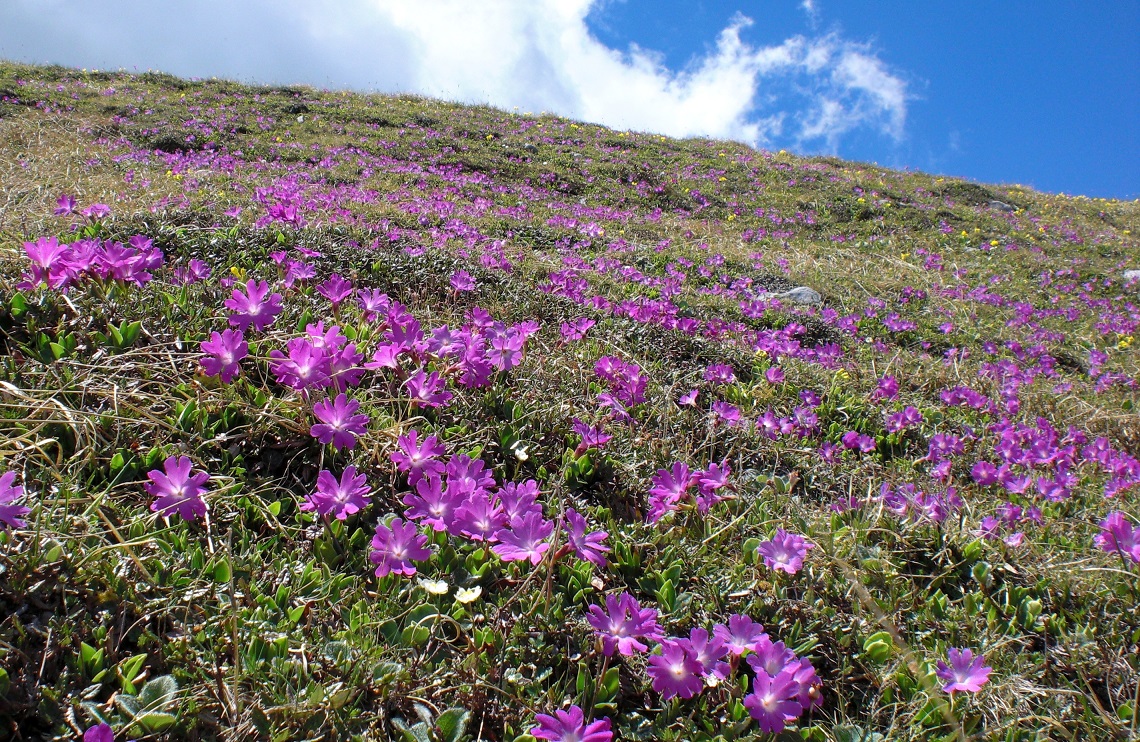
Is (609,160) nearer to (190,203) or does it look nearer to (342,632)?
(190,203)

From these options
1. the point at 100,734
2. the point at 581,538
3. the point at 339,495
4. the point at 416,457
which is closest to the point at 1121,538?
the point at 581,538

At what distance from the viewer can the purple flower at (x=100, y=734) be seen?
107 centimetres

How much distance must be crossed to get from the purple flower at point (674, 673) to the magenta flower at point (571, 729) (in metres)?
0.21

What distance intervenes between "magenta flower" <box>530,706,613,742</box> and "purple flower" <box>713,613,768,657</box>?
43cm

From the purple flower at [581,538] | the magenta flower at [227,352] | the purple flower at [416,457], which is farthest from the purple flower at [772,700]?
the magenta flower at [227,352]

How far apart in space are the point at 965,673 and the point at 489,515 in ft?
4.54

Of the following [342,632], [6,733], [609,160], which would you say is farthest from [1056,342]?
[609,160]

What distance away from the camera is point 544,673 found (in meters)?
1.60

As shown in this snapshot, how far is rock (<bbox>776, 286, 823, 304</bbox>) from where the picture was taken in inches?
304

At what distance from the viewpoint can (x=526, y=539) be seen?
1.70 meters

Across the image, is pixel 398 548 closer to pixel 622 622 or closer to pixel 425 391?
pixel 622 622

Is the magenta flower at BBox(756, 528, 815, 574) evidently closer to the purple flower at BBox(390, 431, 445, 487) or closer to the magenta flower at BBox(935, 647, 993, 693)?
the magenta flower at BBox(935, 647, 993, 693)

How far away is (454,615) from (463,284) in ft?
8.26

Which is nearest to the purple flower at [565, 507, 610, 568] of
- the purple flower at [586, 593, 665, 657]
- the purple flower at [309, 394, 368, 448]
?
the purple flower at [586, 593, 665, 657]
